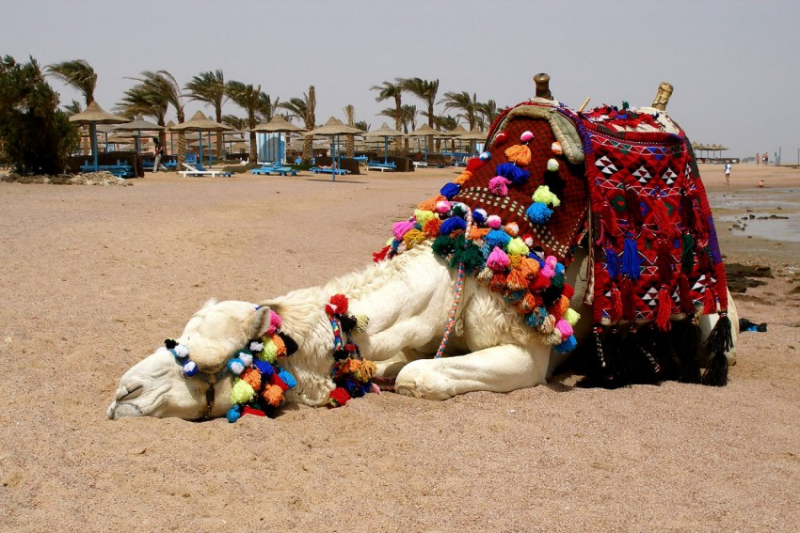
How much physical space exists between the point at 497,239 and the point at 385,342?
3.26 ft

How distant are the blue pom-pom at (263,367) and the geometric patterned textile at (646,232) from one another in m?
2.27

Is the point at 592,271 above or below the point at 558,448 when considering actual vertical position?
above

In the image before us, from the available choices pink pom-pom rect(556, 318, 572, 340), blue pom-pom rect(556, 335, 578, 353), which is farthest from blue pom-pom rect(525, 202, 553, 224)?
blue pom-pom rect(556, 335, 578, 353)

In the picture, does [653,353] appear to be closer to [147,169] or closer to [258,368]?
[258,368]

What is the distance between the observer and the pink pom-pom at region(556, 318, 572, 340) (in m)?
5.13

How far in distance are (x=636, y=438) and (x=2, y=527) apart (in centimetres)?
315

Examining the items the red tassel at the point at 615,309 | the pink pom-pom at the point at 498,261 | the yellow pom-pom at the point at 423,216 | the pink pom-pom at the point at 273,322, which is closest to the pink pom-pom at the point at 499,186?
the yellow pom-pom at the point at 423,216

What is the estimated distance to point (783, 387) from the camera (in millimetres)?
5691

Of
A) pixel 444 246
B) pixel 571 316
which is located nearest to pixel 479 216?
pixel 444 246

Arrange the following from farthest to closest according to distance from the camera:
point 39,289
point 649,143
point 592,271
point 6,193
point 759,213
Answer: point 759,213
point 6,193
point 39,289
point 649,143
point 592,271

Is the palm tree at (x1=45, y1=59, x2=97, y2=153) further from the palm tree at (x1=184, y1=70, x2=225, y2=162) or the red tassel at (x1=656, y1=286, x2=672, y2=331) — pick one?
the red tassel at (x1=656, y1=286, x2=672, y2=331)

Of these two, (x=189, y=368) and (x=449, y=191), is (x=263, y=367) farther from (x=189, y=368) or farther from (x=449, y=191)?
(x=449, y=191)

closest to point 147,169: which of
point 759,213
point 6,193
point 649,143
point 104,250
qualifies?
point 6,193

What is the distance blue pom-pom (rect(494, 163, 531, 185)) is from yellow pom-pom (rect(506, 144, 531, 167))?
0.05 meters
